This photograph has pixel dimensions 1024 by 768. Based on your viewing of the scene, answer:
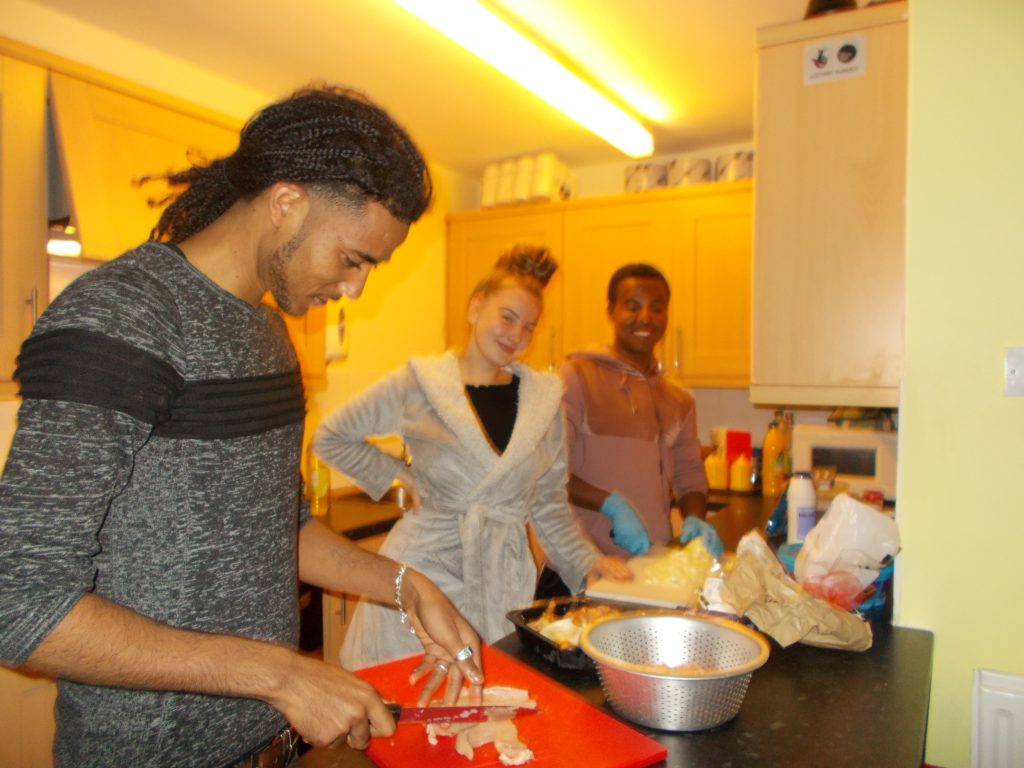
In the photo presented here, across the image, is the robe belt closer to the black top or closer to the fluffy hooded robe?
the fluffy hooded robe

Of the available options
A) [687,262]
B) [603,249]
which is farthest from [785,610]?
[603,249]

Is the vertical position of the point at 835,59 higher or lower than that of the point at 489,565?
higher

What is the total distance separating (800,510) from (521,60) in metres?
1.51

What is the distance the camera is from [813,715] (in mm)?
1065

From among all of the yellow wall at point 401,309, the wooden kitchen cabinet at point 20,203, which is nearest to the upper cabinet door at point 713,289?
the yellow wall at point 401,309

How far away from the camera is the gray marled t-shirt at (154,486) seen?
2.28ft

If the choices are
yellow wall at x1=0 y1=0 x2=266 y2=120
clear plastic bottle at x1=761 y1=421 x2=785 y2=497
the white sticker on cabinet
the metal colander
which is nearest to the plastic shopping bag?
the metal colander

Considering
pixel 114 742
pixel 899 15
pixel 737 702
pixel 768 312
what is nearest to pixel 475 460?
pixel 768 312

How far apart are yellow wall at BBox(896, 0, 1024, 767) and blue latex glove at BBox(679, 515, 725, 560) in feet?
1.76

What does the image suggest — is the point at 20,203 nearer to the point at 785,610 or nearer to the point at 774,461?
the point at 785,610

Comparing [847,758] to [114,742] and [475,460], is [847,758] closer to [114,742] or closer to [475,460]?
[114,742]

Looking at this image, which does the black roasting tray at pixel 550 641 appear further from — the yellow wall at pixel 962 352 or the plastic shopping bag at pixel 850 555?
the yellow wall at pixel 962 352

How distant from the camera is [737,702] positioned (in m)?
1.02

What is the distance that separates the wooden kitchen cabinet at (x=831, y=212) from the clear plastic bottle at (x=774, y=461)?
1987mm
